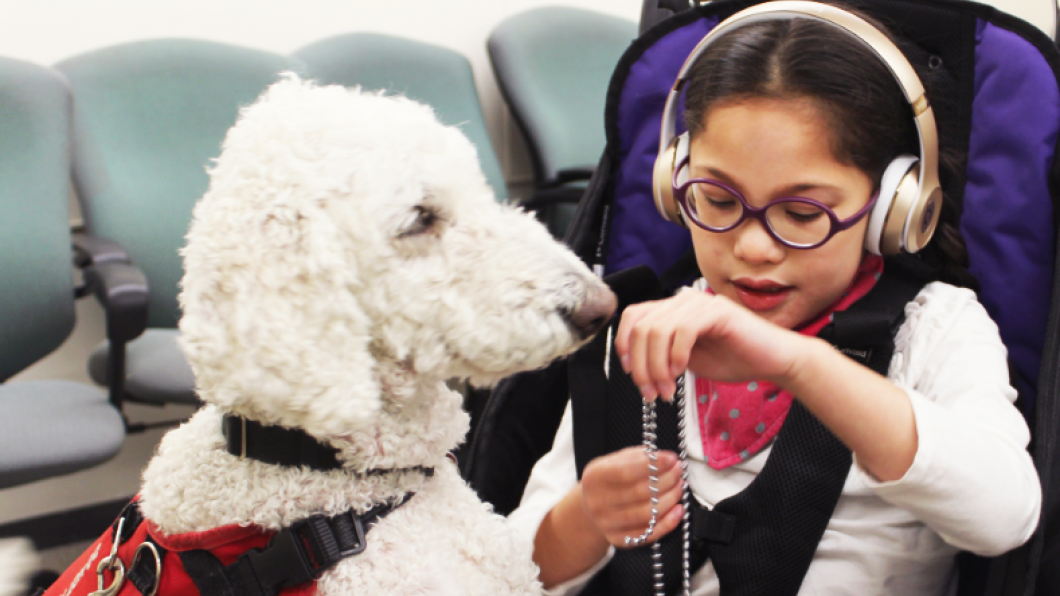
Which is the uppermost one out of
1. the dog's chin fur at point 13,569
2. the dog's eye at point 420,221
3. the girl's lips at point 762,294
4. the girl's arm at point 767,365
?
the dog's eye at point 420,221

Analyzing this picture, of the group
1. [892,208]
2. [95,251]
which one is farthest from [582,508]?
[95,251]

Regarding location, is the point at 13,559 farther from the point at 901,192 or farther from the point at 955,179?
the point at 955,179

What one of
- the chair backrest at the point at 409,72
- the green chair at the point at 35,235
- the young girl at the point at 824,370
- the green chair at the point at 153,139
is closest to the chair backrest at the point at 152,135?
the green chair at the point at 153,139

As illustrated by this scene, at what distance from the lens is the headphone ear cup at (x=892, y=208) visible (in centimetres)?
77

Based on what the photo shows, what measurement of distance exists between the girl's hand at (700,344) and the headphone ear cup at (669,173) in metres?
0.32

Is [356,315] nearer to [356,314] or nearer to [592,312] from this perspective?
[356,314]

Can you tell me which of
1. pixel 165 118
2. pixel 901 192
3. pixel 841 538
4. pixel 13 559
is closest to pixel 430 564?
pixel 13 559

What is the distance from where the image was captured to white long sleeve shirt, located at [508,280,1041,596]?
2.08 feet

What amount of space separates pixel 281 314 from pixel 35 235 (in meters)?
1.16

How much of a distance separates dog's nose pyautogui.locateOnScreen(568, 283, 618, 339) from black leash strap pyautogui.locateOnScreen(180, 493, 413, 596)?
0.88 feet

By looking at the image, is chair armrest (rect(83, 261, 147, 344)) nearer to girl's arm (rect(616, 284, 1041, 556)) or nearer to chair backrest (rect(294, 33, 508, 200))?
chair backrest (rect(294, 33, 508, 200))

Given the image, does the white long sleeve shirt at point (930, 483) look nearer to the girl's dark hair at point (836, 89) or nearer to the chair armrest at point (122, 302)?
the girl's dark hair at point (836, 89)

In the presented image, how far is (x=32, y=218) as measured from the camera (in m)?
1.46

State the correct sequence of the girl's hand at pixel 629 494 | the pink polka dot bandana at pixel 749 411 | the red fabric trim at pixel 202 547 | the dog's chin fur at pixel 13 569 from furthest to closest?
the pink polka dot bandana at pixel 749 411, the girl's hand at pixel 629 494, the red fabric trim at pixel 202 547, the dog's chin fur at pixel 13 569
